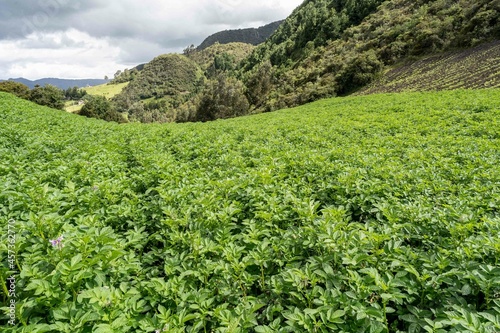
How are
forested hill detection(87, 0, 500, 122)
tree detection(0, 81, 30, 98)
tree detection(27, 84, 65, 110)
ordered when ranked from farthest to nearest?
tree detection(27, 84, 65, 110) → tree detection(0, 81, 30, 98) → forested hill detection(87, 0, 500, 122)

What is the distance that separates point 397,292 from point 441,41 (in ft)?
221

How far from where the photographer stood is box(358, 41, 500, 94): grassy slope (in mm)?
31531

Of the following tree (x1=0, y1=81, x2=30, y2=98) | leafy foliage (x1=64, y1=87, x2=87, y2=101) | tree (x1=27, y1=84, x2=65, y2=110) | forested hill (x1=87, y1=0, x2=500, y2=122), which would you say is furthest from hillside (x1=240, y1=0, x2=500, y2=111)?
leafy foliage (x1=64, y1=87, x2=87, y2=101)

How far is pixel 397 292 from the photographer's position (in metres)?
2.52

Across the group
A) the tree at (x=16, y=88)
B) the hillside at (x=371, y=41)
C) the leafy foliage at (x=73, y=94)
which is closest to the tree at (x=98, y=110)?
the tree at (x=16, y=88)

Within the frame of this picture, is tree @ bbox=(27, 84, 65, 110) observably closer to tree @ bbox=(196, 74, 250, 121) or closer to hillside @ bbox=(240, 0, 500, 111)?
tree @ bbox=(196, 74, 250, 121)

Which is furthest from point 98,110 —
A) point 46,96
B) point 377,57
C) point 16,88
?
point 377,57

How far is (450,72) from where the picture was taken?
38.9 m

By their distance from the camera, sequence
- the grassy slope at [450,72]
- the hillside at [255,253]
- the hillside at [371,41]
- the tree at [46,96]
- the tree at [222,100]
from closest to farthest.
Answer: the hillside at [255,253] < the grassy slope at [450,72] < the hillside at [371,41] < the tree at [46,96] < the tree at [222,100]

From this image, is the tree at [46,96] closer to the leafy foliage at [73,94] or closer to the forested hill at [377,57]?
the forested hill at [377,57]

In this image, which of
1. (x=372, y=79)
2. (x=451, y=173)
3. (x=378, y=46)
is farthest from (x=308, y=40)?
(x=451, y=173)

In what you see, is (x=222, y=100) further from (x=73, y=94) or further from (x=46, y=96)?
(x=73, y=94)

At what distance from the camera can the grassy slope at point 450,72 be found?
31531 mm

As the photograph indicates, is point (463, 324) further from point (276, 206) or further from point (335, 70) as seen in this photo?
point (335, 70)
